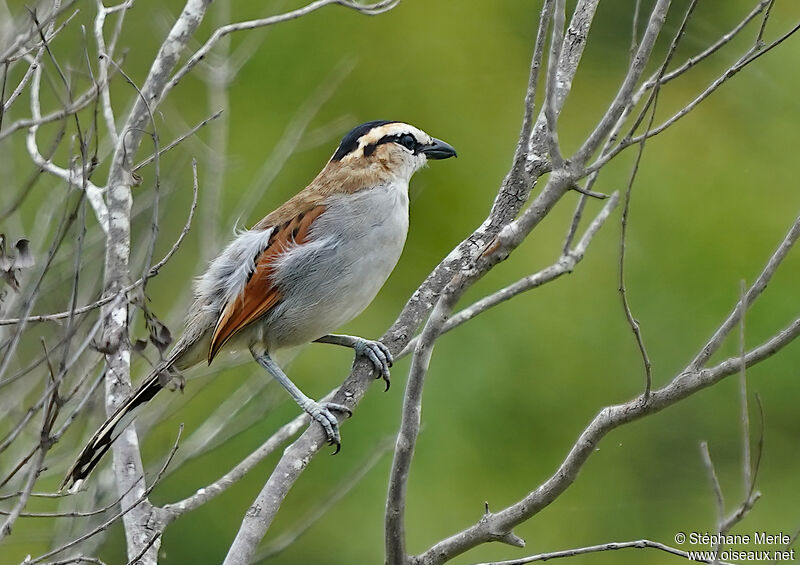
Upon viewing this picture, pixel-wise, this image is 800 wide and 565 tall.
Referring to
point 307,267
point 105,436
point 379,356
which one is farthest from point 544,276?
point 105,436

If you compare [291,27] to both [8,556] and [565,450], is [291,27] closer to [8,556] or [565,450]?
[565,450]

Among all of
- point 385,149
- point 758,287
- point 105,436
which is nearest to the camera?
point 758,287

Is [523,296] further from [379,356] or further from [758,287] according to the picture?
[758,287]

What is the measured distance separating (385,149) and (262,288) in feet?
2.86

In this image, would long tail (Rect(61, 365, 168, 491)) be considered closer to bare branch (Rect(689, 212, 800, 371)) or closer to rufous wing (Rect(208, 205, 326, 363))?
rufous wing (Rect(208, 205, 326, 363))

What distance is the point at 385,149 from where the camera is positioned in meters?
4.67

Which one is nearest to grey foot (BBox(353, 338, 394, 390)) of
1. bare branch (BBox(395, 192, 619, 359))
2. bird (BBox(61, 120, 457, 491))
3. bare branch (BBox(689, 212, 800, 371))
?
bird (BBox(61, 120, 457, 491))

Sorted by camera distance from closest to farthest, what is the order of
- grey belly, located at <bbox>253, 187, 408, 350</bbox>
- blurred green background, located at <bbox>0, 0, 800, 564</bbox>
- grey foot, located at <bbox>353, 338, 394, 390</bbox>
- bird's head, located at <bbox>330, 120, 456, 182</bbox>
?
grey foot, located at <bbox>353, 338, 394, 390</bbox> < grey belly, located at <bbox>253, 187, 408, 350</bbox> < bird's head, located at <bbox>330, 120, 456, 182</bbox> < blurred green background, located at <bbox>0, 0, 800, 564</bbox>

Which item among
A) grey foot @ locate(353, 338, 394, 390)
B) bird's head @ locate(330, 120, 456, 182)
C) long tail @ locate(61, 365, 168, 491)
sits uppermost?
bird's head @ locate(330, 120, 456, 182)

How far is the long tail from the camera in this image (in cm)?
373

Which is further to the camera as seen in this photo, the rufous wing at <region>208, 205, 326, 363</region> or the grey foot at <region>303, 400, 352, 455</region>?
the rufous wing at <region>208, 205, 326, 363</region>

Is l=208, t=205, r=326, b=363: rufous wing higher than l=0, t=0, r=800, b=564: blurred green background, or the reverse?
l=0, t=0, r=800, b=564: blurred green background

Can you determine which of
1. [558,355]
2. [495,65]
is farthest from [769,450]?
[495,65]

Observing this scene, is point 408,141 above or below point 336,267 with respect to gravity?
above
